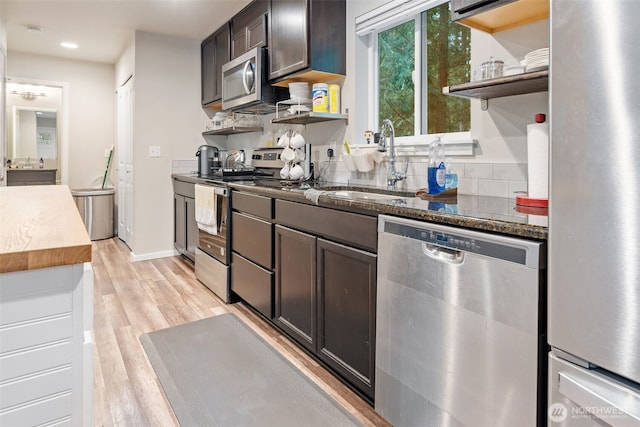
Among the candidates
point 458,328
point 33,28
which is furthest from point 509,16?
point 33,28

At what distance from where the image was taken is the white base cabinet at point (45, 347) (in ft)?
2.67

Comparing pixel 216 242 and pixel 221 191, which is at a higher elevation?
pixel 221 191

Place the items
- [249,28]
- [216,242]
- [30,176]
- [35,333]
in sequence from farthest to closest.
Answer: [30,176] < [249,28] < [216,242] < [35,333]

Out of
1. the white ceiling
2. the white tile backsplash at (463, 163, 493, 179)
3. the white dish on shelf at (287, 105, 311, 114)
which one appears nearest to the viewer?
the white tile backsplash at (463, 163, 493, 179)

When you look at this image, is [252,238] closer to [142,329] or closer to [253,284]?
[253,284]

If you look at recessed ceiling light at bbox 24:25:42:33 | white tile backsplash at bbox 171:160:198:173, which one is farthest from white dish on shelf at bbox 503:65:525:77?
recessed ceiling light at bbox 24:25:42:33

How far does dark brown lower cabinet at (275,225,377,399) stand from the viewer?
64.6 inches

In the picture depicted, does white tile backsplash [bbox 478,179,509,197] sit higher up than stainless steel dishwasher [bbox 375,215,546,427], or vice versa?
white tile backsplash [bbox 478,179,509,197]

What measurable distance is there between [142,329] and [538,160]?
2.37 metres

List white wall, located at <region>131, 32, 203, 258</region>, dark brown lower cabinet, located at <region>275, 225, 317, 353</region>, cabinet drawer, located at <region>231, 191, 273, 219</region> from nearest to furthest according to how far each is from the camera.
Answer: dark brown lower cabinet, located at <region>275, 225, 317, 353</region>, cabinet drawer, located at <region>231, 191, 273, 219</region>, white wall, located at <region>131, 32, 203, 258</region>

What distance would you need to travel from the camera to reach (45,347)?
0.86 metres

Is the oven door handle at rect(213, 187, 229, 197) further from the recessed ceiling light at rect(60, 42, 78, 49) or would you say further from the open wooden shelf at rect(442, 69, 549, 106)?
the recessed ceiling light at rect(60, 42, 78, 49)

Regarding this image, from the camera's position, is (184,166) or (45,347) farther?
(184,166)

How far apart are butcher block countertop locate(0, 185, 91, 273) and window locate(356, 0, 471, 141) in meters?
1.82
